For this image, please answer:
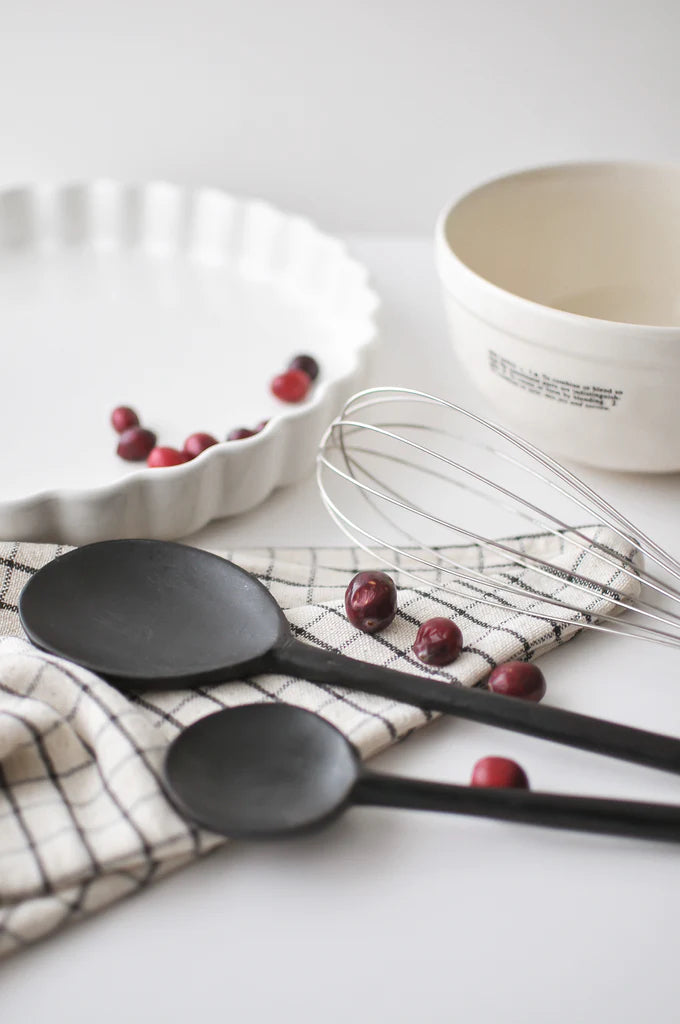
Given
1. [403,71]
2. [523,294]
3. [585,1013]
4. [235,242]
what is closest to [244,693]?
[585,1013]

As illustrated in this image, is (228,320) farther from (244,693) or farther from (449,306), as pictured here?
(244,693)

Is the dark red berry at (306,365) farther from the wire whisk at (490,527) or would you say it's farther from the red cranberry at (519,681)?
the red cranberry at (519,681)

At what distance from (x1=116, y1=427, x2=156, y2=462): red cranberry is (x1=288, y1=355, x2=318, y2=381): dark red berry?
0.13 m

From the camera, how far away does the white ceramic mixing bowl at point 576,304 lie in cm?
54

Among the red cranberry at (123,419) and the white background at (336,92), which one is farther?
the white background at (336,92)

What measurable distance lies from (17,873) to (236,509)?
0.88ft

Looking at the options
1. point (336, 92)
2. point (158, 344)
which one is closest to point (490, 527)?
point (158, 344)

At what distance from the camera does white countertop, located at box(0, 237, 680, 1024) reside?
363mm

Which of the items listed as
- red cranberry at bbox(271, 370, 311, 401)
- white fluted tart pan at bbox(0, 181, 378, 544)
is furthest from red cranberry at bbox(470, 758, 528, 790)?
red cranberry at bbox(271, 370, 311, 401)

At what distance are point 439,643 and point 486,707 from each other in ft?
0.16

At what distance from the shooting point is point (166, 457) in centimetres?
61

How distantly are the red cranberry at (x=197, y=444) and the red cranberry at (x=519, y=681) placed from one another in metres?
0.26

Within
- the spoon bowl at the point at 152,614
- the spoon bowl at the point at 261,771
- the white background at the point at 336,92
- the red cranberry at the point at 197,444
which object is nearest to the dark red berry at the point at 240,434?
the red cranberry at the point at 197,444

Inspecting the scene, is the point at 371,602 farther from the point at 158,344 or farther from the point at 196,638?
the point at 158,344
